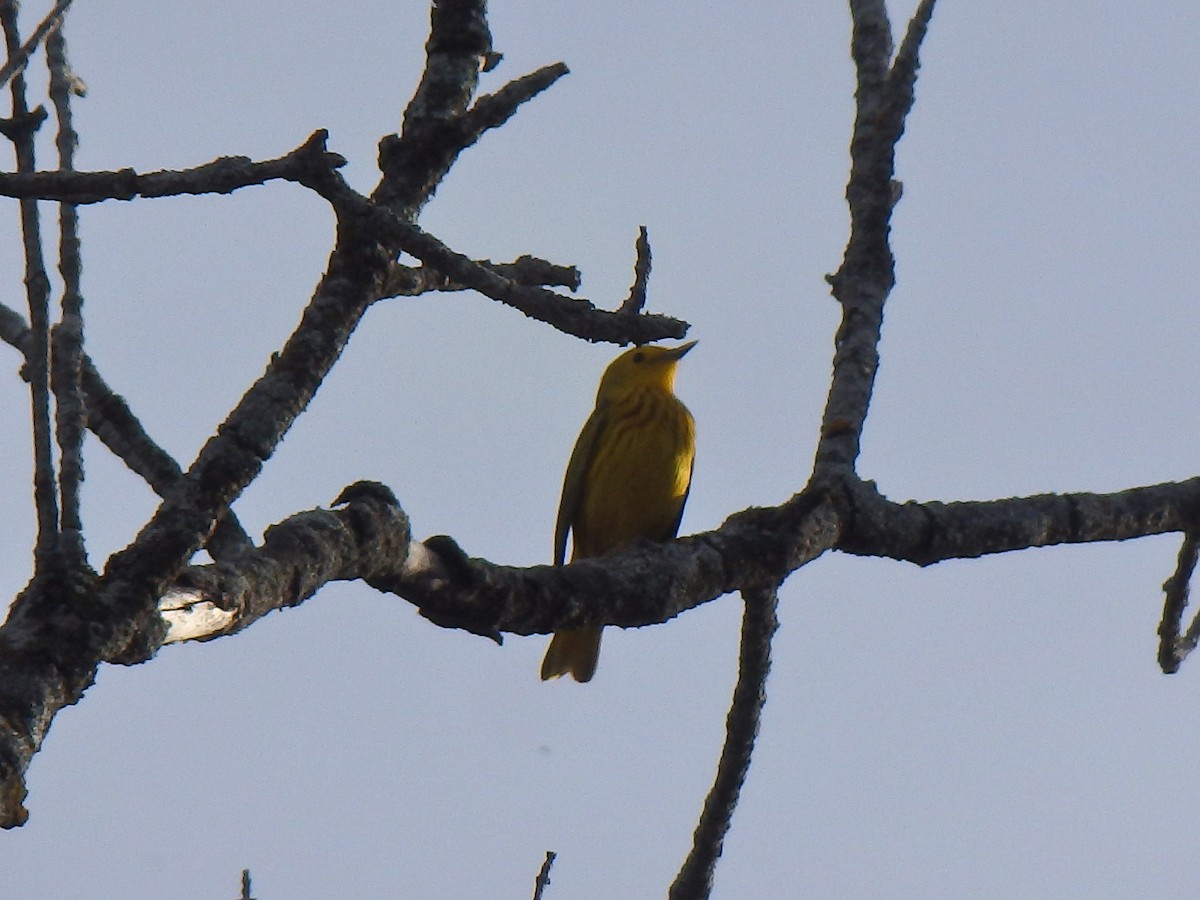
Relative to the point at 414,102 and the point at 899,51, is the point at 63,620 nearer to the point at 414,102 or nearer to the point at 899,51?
the point at 414,102

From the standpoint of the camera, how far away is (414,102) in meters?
3.83

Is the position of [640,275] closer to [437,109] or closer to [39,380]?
[437,109]

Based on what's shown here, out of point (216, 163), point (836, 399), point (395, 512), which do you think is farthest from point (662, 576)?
point (216, 163)

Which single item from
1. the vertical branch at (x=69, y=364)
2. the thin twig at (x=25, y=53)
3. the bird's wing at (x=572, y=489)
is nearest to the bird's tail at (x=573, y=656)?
the bird's wing at (x=572, y=489)

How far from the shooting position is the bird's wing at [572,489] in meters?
7.62

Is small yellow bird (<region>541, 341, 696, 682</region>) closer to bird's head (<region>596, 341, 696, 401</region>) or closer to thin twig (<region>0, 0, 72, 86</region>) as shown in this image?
bird's head (<region>596, 341, 696, 401</region>)

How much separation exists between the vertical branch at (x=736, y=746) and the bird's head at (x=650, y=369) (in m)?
4.07

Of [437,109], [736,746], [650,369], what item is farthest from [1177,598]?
[650,369]

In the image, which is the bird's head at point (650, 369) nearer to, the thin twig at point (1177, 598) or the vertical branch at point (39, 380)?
the thin twig at point (1177, 598)

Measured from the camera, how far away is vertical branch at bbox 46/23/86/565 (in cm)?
246

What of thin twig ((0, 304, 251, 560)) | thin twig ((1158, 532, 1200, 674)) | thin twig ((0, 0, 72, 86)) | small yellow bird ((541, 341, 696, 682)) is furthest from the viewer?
small yellow bird ((541, 341, 696, 682))

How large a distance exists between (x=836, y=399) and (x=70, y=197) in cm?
250

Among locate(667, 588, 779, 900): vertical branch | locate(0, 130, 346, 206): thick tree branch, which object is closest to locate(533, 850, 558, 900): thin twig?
locate(667, 588, 779, 900): vertical branch

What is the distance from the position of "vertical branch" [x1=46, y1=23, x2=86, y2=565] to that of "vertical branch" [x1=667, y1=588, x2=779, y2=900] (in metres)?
1.84
